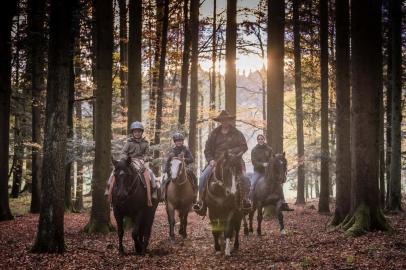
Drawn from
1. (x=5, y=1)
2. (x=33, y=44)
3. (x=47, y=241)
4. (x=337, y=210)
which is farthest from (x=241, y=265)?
(x=5, y=1)

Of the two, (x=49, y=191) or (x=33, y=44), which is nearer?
(x=49, y=191)

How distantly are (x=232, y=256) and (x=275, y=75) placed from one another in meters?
10.5

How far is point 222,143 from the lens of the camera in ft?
36.2

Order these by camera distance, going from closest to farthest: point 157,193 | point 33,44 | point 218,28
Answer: point 157,193
point 33,44
point 218,28

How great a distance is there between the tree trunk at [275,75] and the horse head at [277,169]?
4257 millimetres

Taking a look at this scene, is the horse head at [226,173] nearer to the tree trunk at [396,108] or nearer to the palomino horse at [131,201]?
the palomino horse at [131,201]

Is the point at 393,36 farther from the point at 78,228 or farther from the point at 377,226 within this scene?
the point at 78,228

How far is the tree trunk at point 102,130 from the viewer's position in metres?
13.7

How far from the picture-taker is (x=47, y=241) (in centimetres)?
981

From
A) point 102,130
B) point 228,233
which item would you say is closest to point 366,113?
point 228,233

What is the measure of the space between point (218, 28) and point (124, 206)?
774 inches

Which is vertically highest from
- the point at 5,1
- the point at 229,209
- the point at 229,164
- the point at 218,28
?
the point at 218,28

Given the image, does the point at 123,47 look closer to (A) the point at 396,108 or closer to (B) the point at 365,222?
(A) the point at 396,108

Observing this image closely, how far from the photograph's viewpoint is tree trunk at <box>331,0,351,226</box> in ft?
48.4
